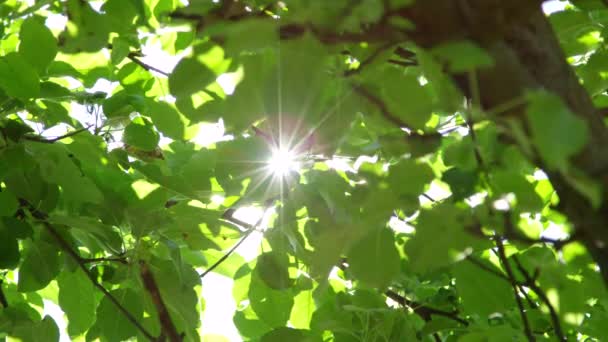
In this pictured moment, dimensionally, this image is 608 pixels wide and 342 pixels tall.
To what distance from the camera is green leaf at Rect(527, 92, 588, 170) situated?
0.54 metres

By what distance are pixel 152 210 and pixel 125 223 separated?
0.08 meters

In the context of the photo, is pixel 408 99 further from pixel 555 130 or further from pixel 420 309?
pixel 420 309

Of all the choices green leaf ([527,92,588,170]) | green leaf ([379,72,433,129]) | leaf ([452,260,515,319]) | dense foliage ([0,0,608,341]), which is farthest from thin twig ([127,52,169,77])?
green leaf ([527,92,588,170])

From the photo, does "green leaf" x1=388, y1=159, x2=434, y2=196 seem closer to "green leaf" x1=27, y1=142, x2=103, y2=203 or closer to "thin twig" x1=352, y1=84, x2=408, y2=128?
"thin twig" x1=352, y1=84, x2=408, y2=128

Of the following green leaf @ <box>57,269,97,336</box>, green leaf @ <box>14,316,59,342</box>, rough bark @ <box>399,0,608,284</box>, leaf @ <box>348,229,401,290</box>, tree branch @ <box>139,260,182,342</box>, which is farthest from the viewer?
green leaf @ <box>57,269,97,336</box>

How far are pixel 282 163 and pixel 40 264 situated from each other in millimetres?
699

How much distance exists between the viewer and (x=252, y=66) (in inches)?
31.5

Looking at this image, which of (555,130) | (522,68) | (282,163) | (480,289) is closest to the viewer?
(555,130)

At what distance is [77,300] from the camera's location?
1792 mm

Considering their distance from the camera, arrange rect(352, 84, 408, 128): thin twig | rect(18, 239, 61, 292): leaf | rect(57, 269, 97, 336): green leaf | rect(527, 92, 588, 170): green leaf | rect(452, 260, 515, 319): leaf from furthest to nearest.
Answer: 1. rect(57, 269, 97, 336): green leaf
2. rect(18, 239, 61, 292): leaf
3. rect(452, 260, 515, 319): leaf
4. rect(352, 84, 408, 128): thin twig
5. rect(527, 92, 588, 170): green leaf

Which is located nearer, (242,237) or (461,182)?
(461,182)

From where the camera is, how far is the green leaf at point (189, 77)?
0.86m

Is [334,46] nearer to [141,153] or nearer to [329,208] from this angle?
[329,208]

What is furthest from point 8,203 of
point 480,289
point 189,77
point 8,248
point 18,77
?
point 480,289
